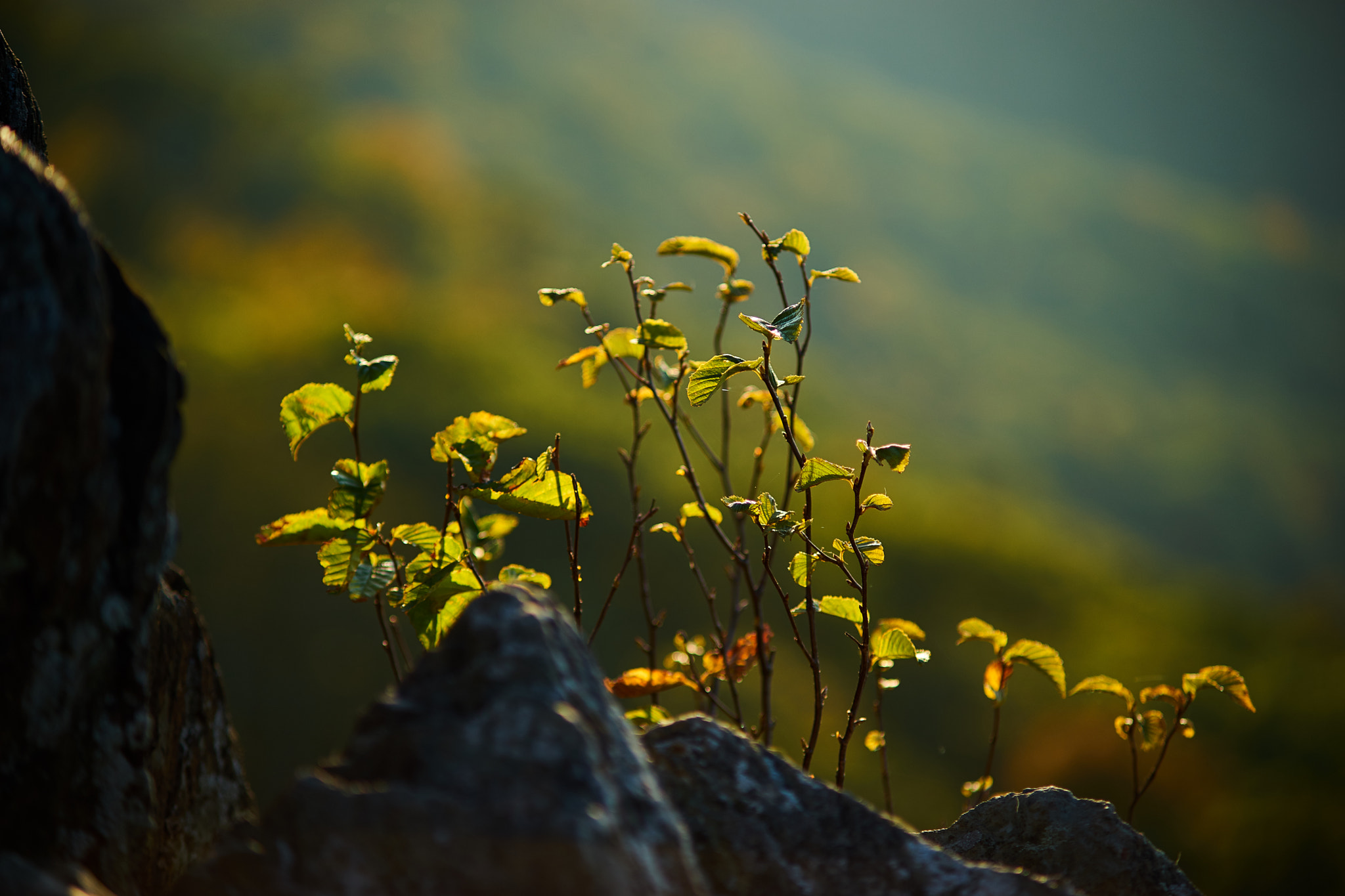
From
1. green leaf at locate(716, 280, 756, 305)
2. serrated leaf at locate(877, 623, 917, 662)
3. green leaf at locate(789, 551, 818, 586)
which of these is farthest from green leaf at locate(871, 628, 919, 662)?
green leaf at locate(716, 280, 756, 305)

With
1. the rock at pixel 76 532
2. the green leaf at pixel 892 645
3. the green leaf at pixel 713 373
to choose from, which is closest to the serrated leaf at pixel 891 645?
the green leaf at pixel 892 645

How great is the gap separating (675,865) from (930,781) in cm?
244

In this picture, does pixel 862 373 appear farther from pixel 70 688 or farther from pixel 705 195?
pixel 70 688

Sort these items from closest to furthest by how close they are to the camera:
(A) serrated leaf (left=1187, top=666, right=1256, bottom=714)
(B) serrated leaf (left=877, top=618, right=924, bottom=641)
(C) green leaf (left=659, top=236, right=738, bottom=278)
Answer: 1. (C) green leaf (left=659, top=236, right=738, bottom=278)
2. (A) serrated leaf (left=1187, top=666, right=1256, bottom=714)
3. (B) serrated leaf (left=877, top=618, right=924, bottom=641)

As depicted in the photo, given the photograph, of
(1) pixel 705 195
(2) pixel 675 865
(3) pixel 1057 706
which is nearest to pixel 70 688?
(2) pixel 675 865

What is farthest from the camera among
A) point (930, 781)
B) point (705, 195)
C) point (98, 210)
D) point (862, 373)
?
point (705, 195)

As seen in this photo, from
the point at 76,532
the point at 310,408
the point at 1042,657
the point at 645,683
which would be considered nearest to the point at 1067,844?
the point at 1042,657

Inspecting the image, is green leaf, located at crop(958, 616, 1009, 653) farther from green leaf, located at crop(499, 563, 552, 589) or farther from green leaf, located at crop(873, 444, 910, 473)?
green leaf, located at crop(499, 563, 552, 589)

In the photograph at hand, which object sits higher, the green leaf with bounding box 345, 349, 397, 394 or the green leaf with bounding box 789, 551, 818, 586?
the green leaf with bounding box 345, 349, 397, 394

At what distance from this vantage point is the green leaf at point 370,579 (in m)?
1.27

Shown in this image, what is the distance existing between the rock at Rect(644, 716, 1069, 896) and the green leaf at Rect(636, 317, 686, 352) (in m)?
0.61

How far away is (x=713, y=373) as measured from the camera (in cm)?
126

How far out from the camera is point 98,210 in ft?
18.4

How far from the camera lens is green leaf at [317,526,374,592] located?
127 centimetres
